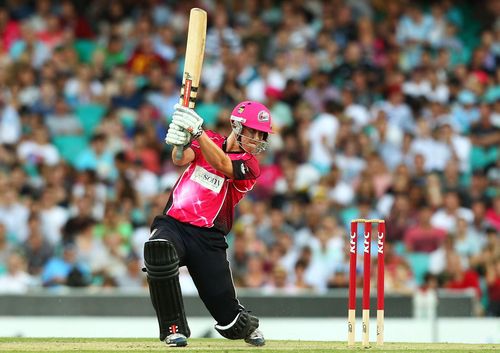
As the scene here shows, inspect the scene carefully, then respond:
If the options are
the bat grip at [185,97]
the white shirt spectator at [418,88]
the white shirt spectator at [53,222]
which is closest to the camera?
the bat grip at [185,97]

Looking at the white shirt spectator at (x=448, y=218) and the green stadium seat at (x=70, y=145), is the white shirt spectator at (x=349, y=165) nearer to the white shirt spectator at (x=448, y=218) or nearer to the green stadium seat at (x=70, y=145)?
the white shirt spectator at (x=448, y=218)

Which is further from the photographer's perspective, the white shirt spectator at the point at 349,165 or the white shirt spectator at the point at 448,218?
the white shirt spectator at the point at 349,165

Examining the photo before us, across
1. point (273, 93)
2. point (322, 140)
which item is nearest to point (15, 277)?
point (322, 140)

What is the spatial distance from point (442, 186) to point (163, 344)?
7142 mm

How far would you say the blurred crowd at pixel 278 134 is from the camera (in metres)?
14.4

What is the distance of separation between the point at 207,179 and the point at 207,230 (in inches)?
15.4

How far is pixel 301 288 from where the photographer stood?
14.0 meters

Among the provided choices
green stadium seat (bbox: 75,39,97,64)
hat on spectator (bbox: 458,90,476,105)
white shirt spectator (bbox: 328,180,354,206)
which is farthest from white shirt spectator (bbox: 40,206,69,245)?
hat on spectator (bbox: 458,90,476,105)

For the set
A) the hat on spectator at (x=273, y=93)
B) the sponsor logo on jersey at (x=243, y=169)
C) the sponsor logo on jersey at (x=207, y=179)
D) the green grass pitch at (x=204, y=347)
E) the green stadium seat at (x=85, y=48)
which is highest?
the green stadium seat at (x=85, y=48)

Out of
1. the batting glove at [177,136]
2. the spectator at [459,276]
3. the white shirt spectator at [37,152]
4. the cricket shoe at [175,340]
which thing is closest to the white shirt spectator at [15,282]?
the white shirt spectator at [37,152]

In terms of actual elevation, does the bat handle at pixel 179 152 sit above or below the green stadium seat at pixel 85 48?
below

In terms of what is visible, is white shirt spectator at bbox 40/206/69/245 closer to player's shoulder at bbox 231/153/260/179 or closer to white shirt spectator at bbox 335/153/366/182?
white shirt spectator at bbox 335/153/366/182

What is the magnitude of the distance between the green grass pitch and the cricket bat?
1.42 meters

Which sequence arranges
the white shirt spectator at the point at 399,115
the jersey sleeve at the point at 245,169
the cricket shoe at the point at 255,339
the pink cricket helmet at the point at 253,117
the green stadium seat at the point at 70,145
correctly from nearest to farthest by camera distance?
1. the jersey sleeve at the point at 245,169
2. the pink cricket helmet at the point at 253,117
3. the cricket shoe at the point at 255,339
4. the green stadium seat at the point at 70,145
5. the white shirt spectator at the point at 399,115
